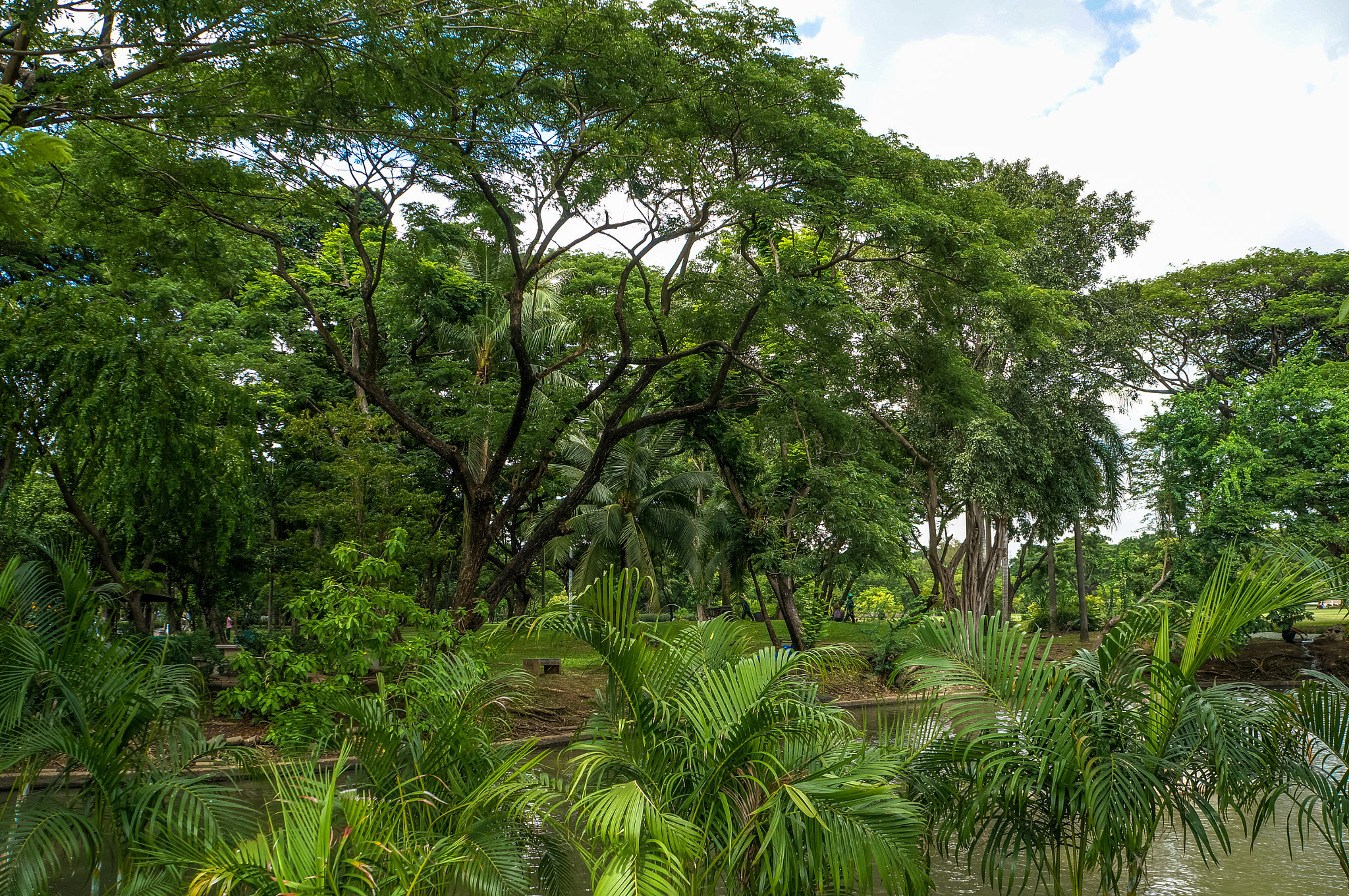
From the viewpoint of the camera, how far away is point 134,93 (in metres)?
6.79

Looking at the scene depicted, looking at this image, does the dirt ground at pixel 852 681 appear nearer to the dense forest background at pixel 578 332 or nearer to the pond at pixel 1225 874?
the dense forest background at pixel 578 332

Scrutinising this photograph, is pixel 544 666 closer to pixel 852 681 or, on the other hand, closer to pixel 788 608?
pixel 788 608

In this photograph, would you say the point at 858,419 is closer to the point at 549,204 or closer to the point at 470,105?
the point at 549,204

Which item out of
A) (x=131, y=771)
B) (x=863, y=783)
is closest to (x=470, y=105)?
(x=131, y=771)

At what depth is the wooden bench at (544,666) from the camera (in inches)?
634

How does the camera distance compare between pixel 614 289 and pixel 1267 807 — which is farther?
pixel 614 289

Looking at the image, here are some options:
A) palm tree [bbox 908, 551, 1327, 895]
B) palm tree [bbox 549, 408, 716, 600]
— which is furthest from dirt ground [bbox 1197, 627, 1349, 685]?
palm tree [bbox 908, 551, 1327, 895]

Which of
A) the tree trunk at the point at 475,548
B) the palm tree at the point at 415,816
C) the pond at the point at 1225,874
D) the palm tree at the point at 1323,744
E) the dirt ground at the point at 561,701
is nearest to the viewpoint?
the palm tree at the point at 415,816

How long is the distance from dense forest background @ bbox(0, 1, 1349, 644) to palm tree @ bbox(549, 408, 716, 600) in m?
0.10

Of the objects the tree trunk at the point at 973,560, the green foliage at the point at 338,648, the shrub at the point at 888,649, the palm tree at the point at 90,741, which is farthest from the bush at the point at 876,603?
the palm tree at the point at 90,741

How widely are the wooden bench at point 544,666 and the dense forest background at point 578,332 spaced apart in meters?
1.49

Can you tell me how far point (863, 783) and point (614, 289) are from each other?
50.2 ft

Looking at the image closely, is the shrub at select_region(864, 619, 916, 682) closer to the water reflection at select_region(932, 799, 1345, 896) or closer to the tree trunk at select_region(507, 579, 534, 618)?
the tree trunk at select_region(507, 579, 534, 618)

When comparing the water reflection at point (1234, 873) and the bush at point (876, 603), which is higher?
the bush at point (876, 603)
